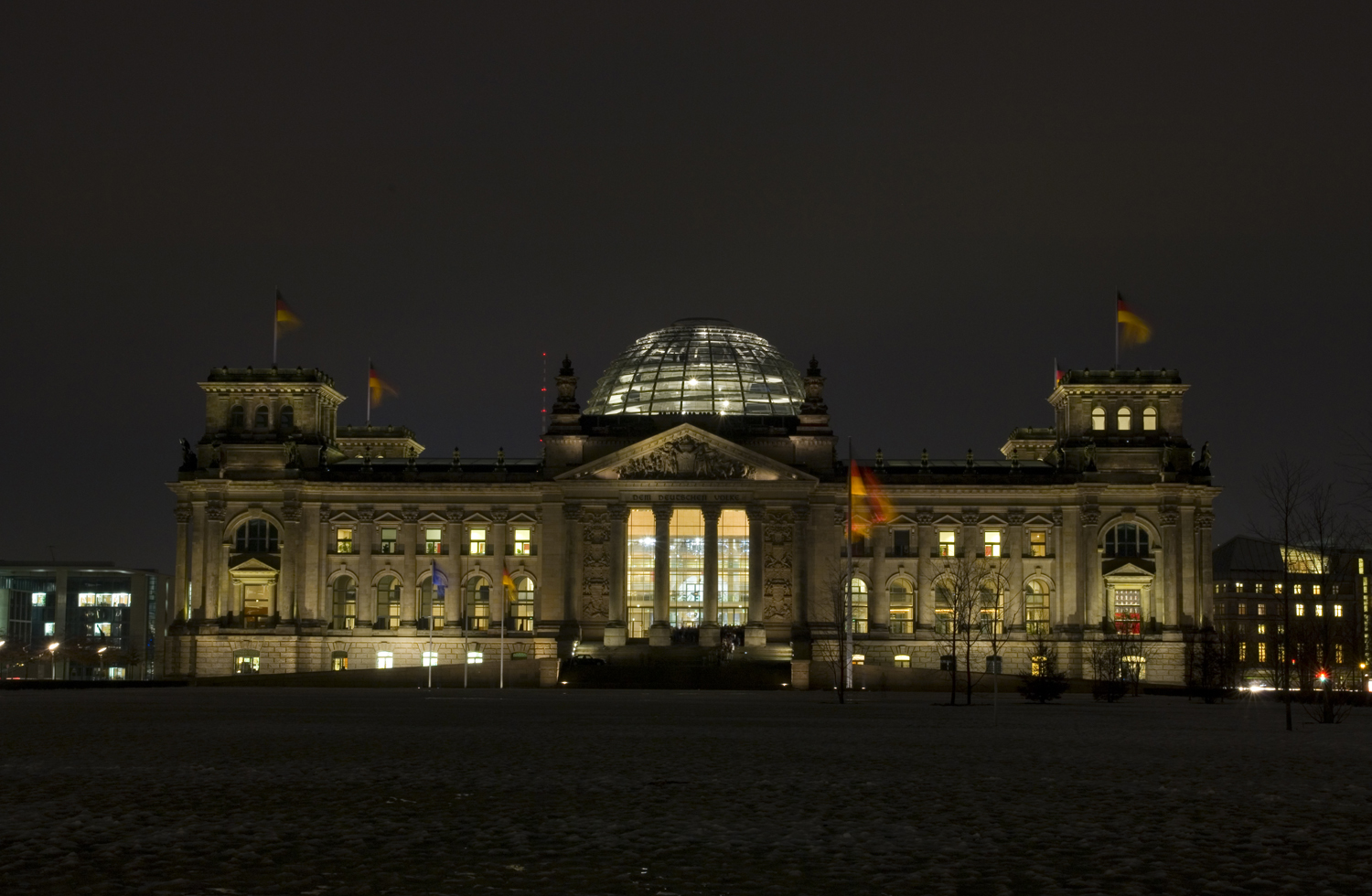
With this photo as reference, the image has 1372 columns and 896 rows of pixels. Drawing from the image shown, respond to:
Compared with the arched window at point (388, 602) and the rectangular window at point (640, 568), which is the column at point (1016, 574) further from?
the arched window at point (388, 602)

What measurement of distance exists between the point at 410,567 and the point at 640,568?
18.3 metres

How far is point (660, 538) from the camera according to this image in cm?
12862

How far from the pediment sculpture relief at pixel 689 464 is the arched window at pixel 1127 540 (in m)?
28.6

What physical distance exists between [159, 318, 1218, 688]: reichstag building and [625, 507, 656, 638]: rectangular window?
0.51ft

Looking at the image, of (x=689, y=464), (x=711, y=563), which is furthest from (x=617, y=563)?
(x=689, y=464)

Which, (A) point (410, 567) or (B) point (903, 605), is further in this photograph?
(A) point (410, 567)

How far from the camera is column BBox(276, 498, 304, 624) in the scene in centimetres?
13225

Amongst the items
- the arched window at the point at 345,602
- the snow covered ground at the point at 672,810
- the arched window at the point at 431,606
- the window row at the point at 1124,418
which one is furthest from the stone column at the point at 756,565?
the snow covered ground at the point at 672,810

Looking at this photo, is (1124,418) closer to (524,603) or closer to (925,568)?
(925,568)

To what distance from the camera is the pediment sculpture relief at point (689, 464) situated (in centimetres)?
12875

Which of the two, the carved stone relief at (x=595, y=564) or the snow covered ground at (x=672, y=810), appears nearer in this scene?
the snow covered ground at (x=672, y=810)

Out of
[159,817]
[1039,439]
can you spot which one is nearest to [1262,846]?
[159,817]

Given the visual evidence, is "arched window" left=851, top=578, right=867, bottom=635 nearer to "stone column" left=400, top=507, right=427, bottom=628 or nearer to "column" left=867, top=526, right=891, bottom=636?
"column" left=867, top=526, right=891, bottom=636

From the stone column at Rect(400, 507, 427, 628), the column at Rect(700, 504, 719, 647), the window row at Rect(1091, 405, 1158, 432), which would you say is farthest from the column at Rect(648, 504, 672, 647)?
the window row at Rect(1091, 405, 1158, 432)
